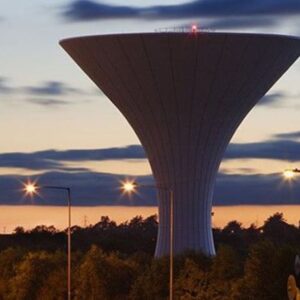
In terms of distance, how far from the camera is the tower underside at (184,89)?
323ft

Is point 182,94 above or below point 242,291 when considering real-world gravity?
above

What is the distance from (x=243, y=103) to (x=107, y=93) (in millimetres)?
9279

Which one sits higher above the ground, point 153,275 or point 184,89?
point 184,89

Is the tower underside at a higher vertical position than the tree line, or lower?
higher

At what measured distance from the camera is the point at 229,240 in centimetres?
16775

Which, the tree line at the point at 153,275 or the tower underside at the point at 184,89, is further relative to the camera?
the tower underside at the point at 184,89

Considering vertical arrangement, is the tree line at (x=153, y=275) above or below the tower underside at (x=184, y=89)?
below

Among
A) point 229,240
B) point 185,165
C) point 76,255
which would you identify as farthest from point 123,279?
point 229,240

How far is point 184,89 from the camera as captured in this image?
100 metres

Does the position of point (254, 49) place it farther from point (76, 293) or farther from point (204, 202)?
point (76, 293)

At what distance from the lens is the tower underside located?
98.5 metres

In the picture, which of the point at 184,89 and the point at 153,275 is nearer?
the point at 153,275

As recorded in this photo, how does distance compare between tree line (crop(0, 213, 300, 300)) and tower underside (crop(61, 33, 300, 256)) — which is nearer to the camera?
tree line (crop(0, 213, 300, 300))

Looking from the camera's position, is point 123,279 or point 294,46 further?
point 294,46
